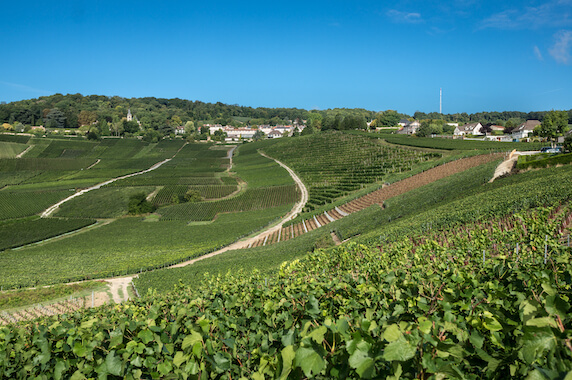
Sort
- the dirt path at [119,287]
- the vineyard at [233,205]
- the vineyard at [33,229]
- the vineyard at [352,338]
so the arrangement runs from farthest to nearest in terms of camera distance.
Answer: the vineyard at [233,205], the vineyard at [33,229], the dirt path at [119,287], the vineyard at [352,338]

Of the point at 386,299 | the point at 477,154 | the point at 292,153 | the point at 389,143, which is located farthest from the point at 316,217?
the point at 292,153

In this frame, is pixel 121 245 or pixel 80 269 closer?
pixel 80 269

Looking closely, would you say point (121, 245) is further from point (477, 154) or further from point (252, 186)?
point (477, 154)

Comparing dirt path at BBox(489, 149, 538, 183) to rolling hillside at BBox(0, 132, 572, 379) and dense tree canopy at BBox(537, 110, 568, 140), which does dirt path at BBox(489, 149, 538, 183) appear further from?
dense tree canopy at BBox(537, 110, 568, 140)

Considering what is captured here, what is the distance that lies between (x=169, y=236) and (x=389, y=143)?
63.3 metres

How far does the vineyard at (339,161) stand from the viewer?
63.5 metres

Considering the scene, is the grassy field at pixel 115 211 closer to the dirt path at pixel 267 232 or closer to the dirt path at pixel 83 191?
the dirt path at pixel 267 232

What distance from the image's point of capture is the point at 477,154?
55688mm

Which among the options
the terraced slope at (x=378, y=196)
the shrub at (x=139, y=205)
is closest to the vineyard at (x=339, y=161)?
the terraced slope at (x=378, y=196)

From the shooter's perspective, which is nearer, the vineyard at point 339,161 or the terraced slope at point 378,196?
the terraced slope at point 378,196

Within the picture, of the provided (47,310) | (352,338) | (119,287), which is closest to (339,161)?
(119,287)

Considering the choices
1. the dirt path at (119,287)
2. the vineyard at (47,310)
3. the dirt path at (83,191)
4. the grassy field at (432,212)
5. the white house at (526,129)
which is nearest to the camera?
the grassy field at (432,212)

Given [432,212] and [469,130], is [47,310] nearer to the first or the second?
[432,212]

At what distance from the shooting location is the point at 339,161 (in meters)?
86.2
